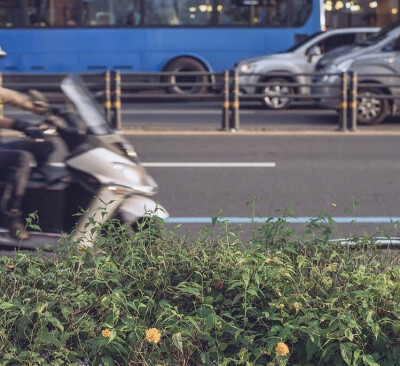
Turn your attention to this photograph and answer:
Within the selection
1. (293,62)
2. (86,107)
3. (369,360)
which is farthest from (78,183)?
(293,62)

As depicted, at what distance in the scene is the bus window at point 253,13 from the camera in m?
22.5

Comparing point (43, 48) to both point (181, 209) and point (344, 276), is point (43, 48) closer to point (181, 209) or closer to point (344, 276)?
point (181, 209)

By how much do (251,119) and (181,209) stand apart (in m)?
8.80

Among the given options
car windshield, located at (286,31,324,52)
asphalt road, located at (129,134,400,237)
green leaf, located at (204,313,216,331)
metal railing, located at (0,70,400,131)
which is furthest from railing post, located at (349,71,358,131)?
green leaf, located at (204,313,216,331)

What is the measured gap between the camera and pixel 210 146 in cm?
1387

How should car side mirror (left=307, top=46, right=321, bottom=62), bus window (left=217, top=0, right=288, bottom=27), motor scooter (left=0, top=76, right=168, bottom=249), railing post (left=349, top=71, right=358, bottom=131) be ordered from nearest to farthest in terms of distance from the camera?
motor scooter (left=0, top=76, right=168, bottom=249) < railing post (left=349, top=71, right=358, bottom=131) < car side mirror (left=307, top=46, right=321, bottom=62) < bus window (left=217, top=0, right=288, bottom=27)

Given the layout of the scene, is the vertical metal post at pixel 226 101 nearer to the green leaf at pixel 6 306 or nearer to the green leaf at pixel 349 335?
the green leaf at pixel 6 306

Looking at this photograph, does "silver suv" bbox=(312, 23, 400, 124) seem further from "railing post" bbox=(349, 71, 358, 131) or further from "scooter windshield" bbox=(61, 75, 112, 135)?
"scooter windshield" bbox=(61, 75, 112, 135)

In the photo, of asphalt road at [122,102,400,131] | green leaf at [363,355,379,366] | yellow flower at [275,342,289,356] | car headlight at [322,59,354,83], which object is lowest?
asphalt road at [122,102,400,131]

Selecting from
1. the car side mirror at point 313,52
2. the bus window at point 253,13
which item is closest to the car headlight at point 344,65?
the car side mirror at point 313,52

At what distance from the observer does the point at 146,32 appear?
22625mm

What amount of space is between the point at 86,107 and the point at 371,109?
1064 centimetres

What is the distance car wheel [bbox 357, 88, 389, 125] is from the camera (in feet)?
53.5

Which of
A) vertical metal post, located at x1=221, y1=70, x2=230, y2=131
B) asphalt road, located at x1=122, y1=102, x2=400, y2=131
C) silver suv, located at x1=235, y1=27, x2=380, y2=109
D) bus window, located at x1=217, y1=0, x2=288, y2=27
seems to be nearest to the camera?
vertical metal post, located at x1=221, y1=70, x2=230, y2=131
